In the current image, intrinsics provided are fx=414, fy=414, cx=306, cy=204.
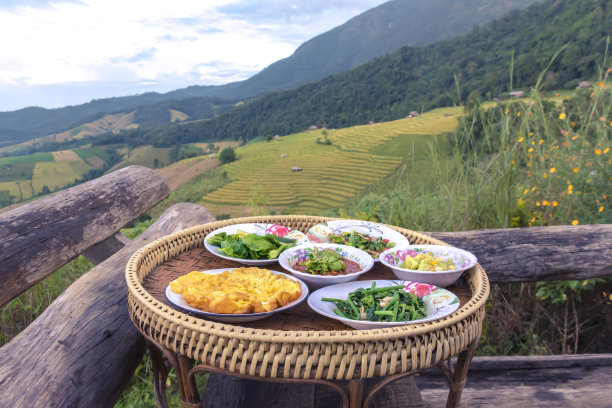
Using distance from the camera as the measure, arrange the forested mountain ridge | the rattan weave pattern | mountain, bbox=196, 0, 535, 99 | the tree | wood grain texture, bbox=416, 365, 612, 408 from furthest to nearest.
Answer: mountain, bbox=196, 0, 535, 99 < the tree < the forested mountain ridge < wood grain texture, bbox=416, 365, 612, 408 < the rattan weave pattern

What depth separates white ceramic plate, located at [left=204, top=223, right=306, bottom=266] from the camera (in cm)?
150

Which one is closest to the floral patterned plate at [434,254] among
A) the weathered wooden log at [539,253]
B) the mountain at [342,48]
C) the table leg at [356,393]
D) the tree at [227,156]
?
the table leg at [356,393]

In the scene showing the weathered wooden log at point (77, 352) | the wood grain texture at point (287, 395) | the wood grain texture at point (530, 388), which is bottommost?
the wood grain texture at point (530, 388)

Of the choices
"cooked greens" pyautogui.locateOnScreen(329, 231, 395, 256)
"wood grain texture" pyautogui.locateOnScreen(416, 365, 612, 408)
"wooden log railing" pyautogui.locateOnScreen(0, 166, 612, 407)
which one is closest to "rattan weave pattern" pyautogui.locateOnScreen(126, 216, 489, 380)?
"wooden log railing" pyautogui.locateOnScreen(0, 166, 612, 407)

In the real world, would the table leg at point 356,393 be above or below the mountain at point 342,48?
below

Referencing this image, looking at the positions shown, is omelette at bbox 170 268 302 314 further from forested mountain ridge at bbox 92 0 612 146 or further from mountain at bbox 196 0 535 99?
mountain at bbox 196 0 535 99

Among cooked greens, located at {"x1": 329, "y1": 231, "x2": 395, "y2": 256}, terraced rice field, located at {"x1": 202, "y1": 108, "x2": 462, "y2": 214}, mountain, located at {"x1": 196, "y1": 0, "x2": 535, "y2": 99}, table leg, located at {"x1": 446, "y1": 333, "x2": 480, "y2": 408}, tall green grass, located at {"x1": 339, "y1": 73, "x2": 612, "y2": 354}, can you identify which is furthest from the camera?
mountain, located at {"x1": 196, "y1": 0, "x2": 535, "y2": 99}

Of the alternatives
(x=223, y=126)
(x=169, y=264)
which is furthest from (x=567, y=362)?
(x=223, y=126)

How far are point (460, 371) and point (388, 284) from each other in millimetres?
315

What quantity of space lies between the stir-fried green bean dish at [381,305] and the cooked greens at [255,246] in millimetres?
425

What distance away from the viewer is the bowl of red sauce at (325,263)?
4.24ft

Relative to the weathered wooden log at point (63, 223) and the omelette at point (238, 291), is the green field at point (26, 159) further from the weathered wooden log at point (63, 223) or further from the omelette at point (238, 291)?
the omelette at point (238, 291)

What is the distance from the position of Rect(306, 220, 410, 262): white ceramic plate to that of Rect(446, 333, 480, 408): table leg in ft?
1.77

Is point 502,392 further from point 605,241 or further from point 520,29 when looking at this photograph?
point 520,29
